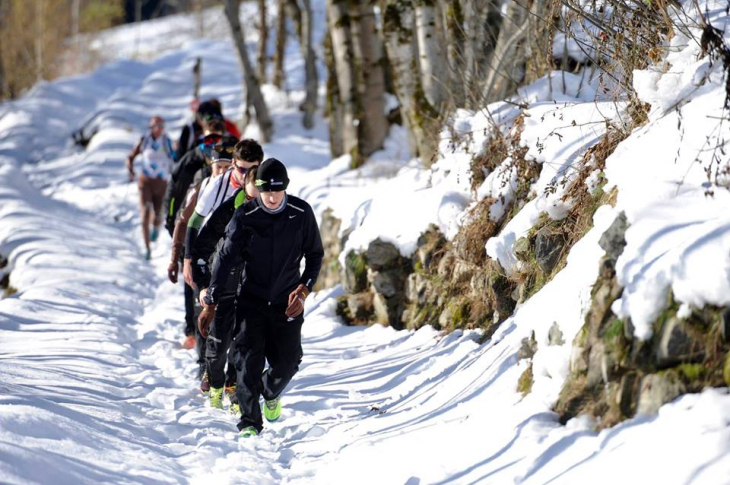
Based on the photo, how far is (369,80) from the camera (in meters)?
11.3

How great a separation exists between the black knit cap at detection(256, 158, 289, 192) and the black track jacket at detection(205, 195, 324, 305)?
0.62ft

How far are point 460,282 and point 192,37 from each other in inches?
1729

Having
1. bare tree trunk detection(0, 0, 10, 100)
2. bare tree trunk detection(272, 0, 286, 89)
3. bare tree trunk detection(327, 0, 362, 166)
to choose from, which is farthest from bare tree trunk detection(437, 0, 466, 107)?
bare tree trunk detection(0, 0, 10, 100)

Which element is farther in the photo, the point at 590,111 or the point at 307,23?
the point at 307,23

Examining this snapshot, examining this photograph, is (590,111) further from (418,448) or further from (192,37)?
(192,37)

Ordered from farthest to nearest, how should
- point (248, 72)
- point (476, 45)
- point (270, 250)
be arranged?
point (248, 72)
point (476, 45)
point (270, 250)

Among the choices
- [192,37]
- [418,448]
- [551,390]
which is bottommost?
[192,37]

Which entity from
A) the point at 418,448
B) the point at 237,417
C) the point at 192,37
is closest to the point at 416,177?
the point at 237,417

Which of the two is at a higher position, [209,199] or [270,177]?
[270,177]

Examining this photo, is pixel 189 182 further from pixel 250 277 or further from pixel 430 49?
pixel 430 49

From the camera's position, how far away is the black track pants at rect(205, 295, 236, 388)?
5.93m

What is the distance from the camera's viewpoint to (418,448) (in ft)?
15.4

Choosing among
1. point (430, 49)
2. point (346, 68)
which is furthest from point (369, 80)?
point (430, 49)

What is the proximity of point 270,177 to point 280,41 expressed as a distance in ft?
62.1
